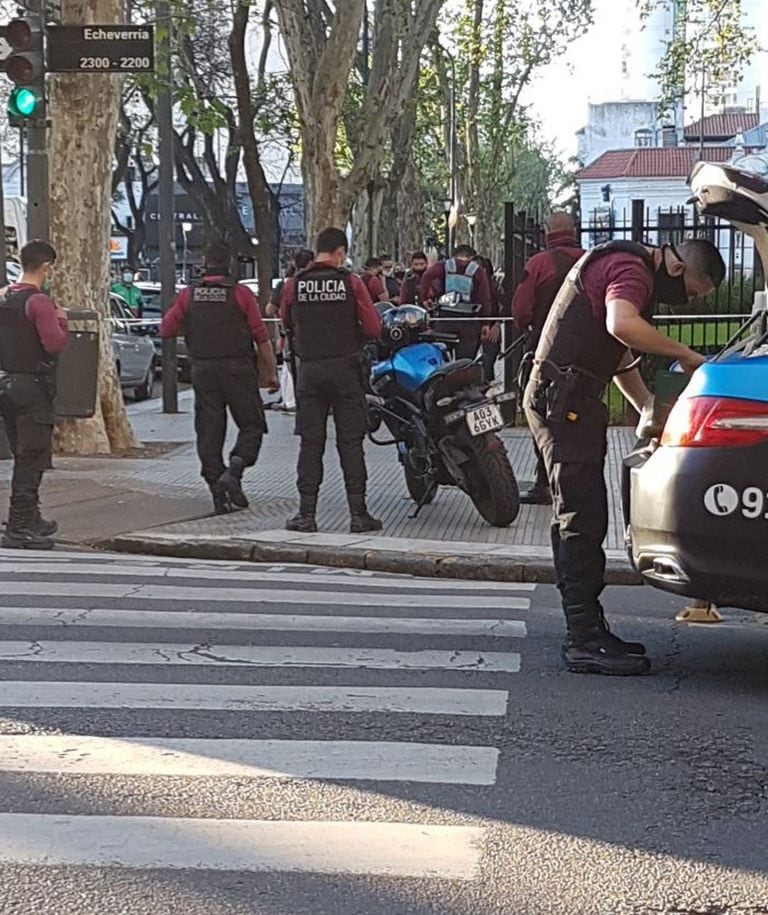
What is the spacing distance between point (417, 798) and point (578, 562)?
197 cm

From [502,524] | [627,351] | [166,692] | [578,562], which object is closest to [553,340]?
[627,351]

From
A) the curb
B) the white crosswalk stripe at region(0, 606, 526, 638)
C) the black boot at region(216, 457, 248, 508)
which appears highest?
the black boot at region(216, 457, 248, 508)

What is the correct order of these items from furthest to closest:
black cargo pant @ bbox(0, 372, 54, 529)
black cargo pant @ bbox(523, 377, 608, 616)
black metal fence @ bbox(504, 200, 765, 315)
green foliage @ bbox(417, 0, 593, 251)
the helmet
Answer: green foliage @ bbox(417, 0, 593, 251) → black metal fence @ bbox(504, 200, 765, 315) → the helmet → black cargo pant @ bbox(0, 372, 54, 529) → black cargo pant @ bbox(523, 377, 608, 616)

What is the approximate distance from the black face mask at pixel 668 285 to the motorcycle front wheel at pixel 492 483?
12.7ft

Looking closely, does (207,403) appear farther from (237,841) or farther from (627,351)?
(237,841)

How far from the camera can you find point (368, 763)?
16.7ft

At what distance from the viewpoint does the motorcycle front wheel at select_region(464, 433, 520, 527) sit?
10.3m

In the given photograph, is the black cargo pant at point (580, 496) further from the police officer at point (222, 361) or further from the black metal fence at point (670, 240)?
the black metal fence at point (670, 240)

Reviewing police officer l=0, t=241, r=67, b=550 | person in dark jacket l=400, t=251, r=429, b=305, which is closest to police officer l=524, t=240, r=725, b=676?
police officer l=0, t=241, r=67, b=550

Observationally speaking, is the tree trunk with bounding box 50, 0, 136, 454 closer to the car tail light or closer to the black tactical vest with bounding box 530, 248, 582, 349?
the black tactical vest with bounding box 530, 248, 582, 349

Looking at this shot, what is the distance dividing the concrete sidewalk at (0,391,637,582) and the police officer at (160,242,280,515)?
39cm

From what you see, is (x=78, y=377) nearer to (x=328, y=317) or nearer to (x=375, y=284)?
(x=328, y=317)

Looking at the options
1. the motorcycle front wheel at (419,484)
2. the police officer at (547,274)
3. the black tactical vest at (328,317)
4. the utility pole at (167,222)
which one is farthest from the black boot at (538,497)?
the utility pole at (167,222)

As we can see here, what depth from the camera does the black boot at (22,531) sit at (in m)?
9.98
